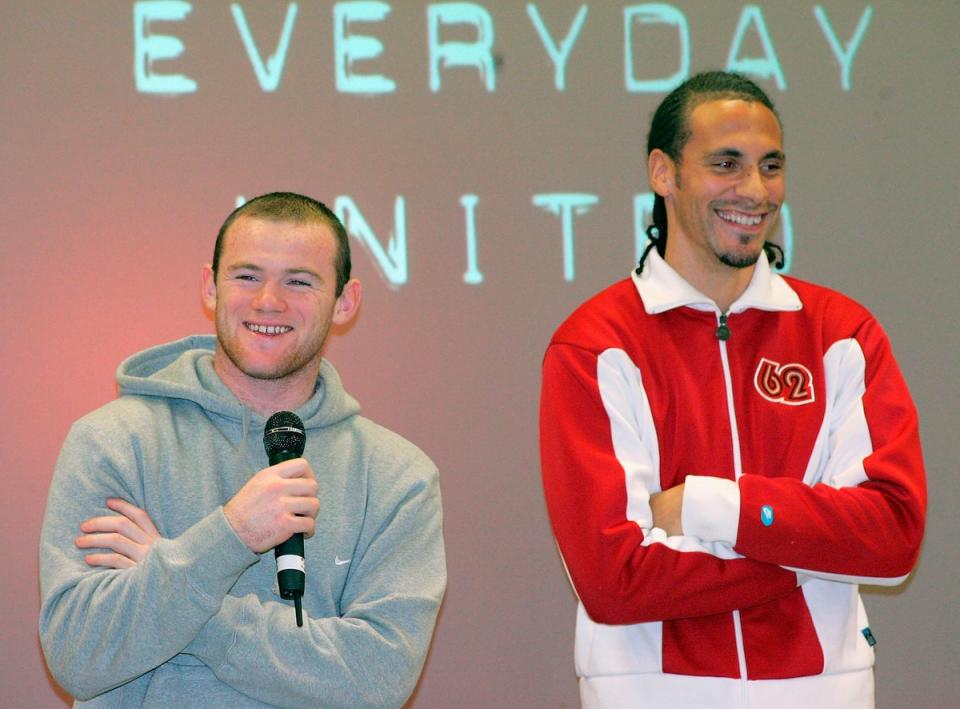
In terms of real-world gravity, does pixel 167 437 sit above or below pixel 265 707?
above

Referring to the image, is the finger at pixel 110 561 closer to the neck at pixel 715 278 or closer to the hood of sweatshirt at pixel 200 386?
the hood of sweatshirt at pixel 200 386

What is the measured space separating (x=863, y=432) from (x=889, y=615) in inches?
46.0

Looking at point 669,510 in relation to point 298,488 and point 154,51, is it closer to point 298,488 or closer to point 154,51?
point 298,488

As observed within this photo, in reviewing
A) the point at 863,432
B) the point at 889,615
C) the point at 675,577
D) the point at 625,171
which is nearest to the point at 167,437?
the point at 675,577

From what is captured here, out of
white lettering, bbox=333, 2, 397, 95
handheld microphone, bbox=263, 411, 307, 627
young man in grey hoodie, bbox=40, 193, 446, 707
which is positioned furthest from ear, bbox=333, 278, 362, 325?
white lettering, bbox=333, 2, 397, 95

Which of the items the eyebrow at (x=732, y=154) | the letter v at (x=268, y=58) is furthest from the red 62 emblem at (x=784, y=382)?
the letter v at (x=268, y=58)

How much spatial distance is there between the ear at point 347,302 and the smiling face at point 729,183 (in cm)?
67

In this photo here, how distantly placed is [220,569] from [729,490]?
2.89 feet

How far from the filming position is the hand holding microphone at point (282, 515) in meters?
2.01

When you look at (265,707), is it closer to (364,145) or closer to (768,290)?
(768,290)

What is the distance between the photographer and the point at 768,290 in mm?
2559

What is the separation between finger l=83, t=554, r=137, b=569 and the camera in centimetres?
211

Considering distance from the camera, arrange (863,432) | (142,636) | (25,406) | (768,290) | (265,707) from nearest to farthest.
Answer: (142,636) → (265,707) → (863,432) → (768,290) → (25,406)

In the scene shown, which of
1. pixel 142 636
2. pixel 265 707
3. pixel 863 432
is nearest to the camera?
pixel 142 636
